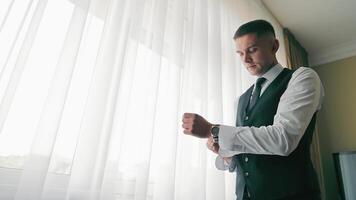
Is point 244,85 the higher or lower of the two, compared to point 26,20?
higher

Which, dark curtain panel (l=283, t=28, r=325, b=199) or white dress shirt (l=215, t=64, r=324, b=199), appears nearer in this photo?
white dress shirt (l=215, t=64, r=324, b=199)

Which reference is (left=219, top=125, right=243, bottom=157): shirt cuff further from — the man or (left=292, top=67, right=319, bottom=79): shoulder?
(left=292, top=67, right=319, bottom=79): shoulder

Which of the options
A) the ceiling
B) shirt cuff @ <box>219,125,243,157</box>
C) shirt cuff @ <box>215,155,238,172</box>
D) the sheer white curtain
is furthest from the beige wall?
shirt cuff @ <box>219,125,243,157</box>

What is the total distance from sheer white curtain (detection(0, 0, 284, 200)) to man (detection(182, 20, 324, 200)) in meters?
0.25

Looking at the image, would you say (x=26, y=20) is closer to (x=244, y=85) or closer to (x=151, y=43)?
(x=151, y=43)

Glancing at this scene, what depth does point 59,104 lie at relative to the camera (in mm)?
772

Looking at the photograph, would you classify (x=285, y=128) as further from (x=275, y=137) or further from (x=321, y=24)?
(x=321, y=24)

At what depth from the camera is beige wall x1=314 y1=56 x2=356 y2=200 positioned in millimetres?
2910

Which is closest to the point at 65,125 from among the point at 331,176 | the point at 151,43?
the point at 151,43

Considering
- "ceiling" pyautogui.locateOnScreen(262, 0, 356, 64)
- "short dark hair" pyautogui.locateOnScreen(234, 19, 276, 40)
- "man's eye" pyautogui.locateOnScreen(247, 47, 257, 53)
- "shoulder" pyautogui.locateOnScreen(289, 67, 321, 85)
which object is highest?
"ceiling" pyautogui.locateOnScreen(262, 0, 356, 64)

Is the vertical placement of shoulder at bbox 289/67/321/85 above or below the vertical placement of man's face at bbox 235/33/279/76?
below

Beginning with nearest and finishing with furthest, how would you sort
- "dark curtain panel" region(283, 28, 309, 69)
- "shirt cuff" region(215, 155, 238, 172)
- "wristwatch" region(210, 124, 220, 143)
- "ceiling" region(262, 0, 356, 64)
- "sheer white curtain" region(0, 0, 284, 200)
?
"sheer white curtain" region(0, 0, 284, 200) → "wristwatch" region(210, 124, 220, 143) → "shirt cuff" region(215, 155, 238, 172) → "ceiling" region(262, 0, 356, 64) → "dark curtain panel" region(283, 28, 309, 69)

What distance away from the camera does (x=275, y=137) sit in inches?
29.5

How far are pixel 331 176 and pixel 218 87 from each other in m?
2.30
